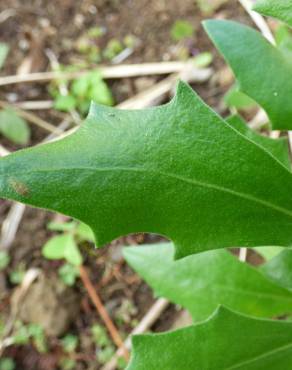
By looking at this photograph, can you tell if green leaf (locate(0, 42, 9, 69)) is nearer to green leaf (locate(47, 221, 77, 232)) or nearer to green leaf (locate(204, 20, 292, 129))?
green leaf (locate(47, 221, 77, 232))

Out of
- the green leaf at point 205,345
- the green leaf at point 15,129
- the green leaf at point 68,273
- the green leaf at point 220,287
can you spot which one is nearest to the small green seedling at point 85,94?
the green leaf at point 15,129

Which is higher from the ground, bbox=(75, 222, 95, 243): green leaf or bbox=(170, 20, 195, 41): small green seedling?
bbox=(170, 20, 195, 41): small green seedling

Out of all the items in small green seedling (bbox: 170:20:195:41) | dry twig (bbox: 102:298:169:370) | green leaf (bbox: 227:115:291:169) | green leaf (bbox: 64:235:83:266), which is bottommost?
dry twig (bbox: 102:298:169:370)

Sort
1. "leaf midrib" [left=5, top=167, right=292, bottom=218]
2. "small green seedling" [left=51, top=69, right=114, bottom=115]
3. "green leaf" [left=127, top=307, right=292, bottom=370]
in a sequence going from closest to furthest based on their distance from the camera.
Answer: "leaf midrib" [left=5, top=167, right=292, bottom=218] → "green leaf" [left=127, top=307, right=292, bottom=370] → "small green seedling" [left=51, top=69, right=114, bottom=115]

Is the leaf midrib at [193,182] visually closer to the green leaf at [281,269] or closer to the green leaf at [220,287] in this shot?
the green leaf at [281,269]

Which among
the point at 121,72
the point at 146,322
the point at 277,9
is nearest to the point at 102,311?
the point at 146,322

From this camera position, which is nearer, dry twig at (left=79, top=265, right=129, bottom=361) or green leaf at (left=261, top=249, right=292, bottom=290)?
green leaf at (left=261, top=249, right=292, bottom=290)

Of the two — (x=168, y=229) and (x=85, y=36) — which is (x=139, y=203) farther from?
(x=85, y=36)

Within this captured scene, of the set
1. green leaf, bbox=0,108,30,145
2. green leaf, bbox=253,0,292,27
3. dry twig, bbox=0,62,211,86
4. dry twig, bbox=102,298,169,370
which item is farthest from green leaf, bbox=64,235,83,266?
green leaf, bbox=253,0,292,27

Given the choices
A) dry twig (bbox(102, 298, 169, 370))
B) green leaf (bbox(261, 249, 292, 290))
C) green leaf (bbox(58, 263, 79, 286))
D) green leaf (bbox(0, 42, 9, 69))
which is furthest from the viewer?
green leaf (bbox(0, 42, 9, 69))
